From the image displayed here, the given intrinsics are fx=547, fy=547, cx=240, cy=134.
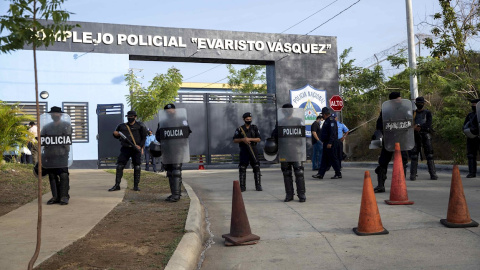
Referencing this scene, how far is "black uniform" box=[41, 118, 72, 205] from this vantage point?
933cm

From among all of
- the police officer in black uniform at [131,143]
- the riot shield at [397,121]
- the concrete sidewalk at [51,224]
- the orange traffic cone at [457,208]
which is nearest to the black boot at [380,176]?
the riot shield at [397,121]

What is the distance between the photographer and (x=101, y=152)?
23125 mm

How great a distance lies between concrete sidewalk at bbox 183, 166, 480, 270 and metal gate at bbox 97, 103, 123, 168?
13.5 meters

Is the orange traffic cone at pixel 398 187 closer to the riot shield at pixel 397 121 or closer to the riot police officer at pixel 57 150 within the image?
the riot shield at pixel 397 121

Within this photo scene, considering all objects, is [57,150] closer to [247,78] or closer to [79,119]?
[79,119]

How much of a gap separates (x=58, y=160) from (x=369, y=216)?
548cm

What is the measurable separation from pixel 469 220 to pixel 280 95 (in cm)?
1970

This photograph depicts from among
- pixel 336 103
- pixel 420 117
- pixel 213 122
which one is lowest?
pixel 420 117

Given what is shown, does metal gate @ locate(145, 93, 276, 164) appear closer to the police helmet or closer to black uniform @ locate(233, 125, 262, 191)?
black uniform @ locate(233, 125, 262, 191)

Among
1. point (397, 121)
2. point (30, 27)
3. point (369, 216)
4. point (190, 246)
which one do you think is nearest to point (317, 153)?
point (397, 121)

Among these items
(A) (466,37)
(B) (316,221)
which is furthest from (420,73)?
(B) (316,221)

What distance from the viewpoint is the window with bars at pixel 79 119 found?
23438 millimetres

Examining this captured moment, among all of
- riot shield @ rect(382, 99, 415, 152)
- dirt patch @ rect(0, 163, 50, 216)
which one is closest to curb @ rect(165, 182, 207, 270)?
dirt patch @ rect(0, 163, 50, 216)

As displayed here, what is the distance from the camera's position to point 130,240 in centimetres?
625
